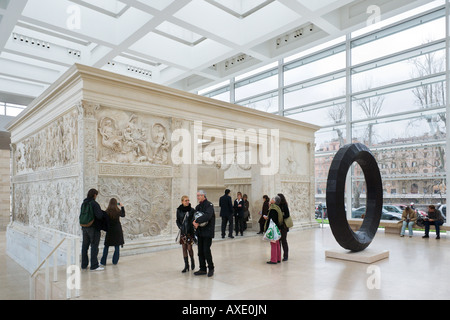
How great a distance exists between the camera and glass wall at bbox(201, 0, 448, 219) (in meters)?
13.3

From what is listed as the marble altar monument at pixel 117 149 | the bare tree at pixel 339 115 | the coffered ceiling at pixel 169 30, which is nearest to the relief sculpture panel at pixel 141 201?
the marble altar monument at pixel 117 149

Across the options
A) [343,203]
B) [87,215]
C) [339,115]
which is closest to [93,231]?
[87,215]

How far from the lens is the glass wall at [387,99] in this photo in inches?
524

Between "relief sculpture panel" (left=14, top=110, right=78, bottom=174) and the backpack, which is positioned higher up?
"relief sculpture panel" (left=14, top=110, right=78, bottom=174)

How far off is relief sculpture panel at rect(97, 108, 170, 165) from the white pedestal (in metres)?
5.19

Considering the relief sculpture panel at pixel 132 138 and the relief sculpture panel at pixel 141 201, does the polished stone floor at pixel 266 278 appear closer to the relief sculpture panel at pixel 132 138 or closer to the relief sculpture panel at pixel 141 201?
the relief sculpture panel at pixel 141 201

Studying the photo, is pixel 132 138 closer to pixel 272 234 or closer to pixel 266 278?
pixel 272 234

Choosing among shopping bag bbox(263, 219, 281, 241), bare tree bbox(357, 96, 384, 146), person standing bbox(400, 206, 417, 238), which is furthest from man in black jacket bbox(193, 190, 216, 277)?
bare tree bbox(357, 96, 384, 146)

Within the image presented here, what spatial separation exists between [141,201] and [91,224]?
2.29 m

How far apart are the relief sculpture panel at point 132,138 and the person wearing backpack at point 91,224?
5.91 ft

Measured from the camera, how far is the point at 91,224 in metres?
6.90

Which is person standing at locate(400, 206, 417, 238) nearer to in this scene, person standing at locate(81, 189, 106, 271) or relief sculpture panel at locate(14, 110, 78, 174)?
person standing at locate(81, 189, 106, 271)
